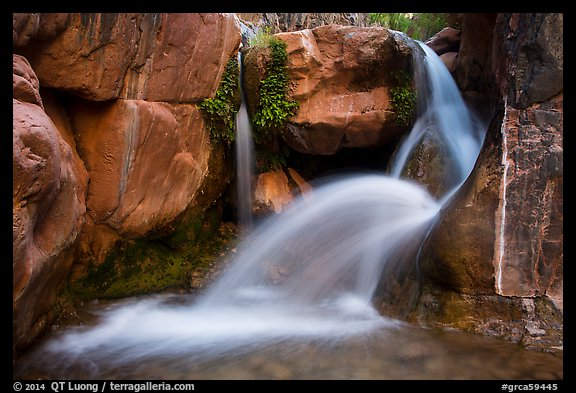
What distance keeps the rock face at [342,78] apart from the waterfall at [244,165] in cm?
45

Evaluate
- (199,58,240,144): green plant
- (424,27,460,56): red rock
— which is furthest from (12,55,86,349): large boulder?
(424,27,460,56): red rock

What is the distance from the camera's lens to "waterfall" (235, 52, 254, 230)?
6.24m

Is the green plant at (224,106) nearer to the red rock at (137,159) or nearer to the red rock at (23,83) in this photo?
the red rock at (137,159)

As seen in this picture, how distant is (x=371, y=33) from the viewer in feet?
19.4

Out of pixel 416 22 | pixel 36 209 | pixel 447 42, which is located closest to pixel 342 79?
pixel 447 42

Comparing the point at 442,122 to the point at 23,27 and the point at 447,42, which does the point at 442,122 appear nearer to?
the point at 447,42

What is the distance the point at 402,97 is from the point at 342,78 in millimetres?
1004

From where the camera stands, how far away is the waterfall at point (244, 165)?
6.24 meters

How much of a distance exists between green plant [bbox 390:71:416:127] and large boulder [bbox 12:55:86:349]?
4638mm

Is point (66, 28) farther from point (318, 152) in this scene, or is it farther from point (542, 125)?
point (542, 125)

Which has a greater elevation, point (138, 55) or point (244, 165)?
point (138, 55)

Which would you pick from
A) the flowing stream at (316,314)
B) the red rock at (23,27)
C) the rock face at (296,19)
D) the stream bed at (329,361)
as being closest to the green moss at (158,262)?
the flowing stream at (316,314)

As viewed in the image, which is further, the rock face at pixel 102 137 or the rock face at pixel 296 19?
the rock face at pixel 296 19

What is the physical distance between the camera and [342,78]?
20.0ft
